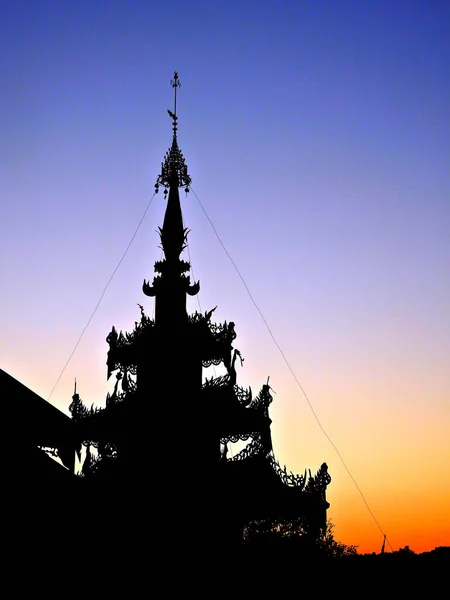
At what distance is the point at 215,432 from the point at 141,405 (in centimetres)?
340

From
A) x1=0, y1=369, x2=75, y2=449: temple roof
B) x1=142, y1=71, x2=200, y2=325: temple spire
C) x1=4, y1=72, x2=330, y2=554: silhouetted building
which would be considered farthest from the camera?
x1=142, y1=71, x2=200, y2=325: temple spire

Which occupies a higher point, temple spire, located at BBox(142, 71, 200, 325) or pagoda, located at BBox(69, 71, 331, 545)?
temple spire, located at BBox(142, 71, 200, 325)

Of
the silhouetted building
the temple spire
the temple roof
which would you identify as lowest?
the temple roof

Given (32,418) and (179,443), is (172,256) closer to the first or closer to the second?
(179,443)

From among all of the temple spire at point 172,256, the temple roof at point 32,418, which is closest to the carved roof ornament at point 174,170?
the temple spire at point 172,256

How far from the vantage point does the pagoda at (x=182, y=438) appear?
28.7m

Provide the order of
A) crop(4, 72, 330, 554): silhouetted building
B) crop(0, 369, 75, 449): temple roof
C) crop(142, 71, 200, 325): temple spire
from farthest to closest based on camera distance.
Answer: crop(142, 71, 200, 325): temple spire, crop(4, 72, 330, 554): silhouetted building, crop(0, 369, 75, 449): temple roof

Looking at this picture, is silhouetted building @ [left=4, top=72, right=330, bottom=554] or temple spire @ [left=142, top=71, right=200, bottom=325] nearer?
silhouetted building @ [left=4, top=72, right=330, bottom=554]

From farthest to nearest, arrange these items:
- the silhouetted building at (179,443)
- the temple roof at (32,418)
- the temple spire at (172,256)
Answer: the temple spire at (172,256) < the silhouetted building at (179,443) < the temple roof at (32,418)

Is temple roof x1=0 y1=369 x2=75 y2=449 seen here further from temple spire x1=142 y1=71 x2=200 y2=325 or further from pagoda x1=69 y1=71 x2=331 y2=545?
temple spire x1=142 y1=71 x2=200 y2=325

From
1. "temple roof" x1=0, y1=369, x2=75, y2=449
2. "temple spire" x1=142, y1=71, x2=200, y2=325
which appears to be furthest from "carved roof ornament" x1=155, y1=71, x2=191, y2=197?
"temple roof" x1=0, y1=369, x2=75, y2=449

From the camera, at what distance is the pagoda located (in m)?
28.7

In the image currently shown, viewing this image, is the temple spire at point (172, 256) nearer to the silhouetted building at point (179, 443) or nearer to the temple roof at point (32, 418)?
the silhouetted building at point (179, 443)

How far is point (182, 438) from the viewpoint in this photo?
3142 centimetres
